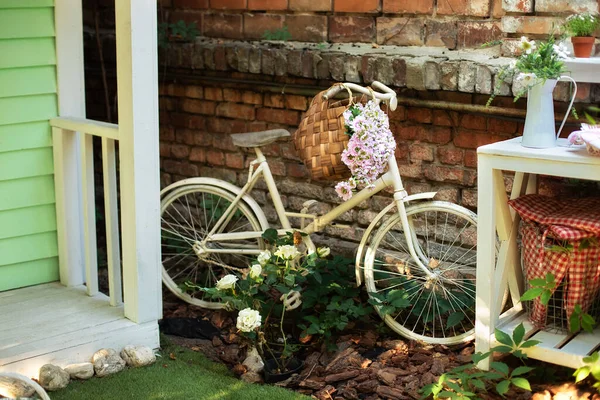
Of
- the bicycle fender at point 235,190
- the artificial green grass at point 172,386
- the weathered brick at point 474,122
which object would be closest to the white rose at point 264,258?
the bicycle fender at point 235,190

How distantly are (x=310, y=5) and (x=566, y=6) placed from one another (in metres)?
1.40

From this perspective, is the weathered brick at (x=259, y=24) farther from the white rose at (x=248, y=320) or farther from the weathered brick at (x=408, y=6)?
the white rose at (x=248, y=320)

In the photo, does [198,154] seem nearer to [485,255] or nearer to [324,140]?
[324,140]

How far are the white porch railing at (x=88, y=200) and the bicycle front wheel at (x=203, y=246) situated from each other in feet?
1.44

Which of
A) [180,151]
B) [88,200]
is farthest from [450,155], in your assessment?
[180,151]

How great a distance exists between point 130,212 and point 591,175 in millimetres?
1929

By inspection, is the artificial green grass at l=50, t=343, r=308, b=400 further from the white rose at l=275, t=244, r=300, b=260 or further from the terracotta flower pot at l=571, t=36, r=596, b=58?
the terracotta flower pot at l=571, t=36, r=596, b=58

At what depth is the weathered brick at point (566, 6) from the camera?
357 cm

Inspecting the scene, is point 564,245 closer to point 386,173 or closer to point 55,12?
point 386,173

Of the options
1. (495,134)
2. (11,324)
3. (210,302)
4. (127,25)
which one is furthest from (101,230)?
(495,134)

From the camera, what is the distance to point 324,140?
3.80 metres

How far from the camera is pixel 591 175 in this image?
10.1 ft

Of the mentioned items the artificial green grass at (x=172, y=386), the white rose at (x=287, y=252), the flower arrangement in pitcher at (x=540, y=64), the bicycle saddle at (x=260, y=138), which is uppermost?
the flower arrangement in pitcher at (x=540, y=64)

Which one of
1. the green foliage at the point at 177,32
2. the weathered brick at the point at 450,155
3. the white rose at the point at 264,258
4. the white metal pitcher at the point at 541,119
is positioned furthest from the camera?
the green foliage at the point at 177,32
